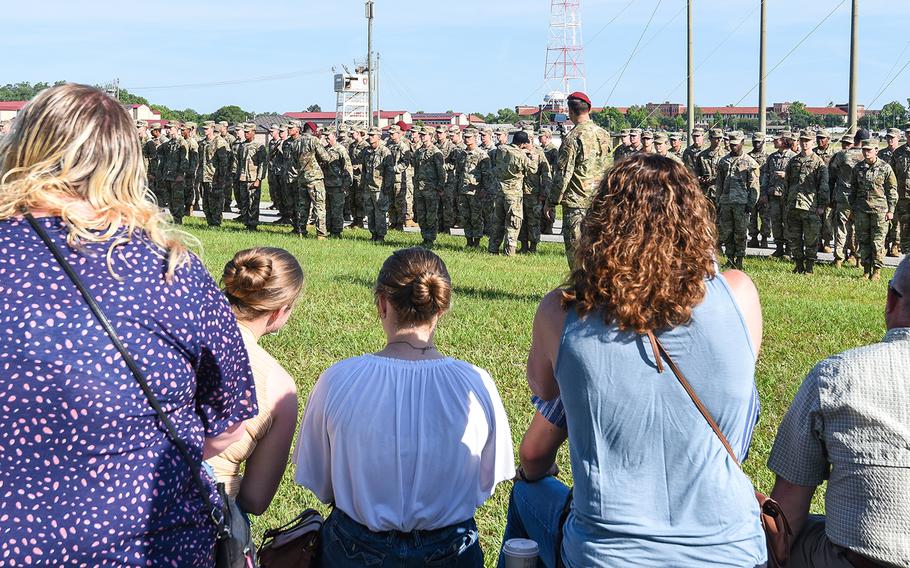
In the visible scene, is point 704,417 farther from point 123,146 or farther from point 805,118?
point 805,118

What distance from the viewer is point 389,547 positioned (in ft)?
10.6

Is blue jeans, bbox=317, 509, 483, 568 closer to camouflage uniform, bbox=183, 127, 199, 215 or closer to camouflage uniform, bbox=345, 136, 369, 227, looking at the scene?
camouflage uniform, bbox=345, 136, 369, 227

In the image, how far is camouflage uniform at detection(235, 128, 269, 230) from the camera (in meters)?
20.0

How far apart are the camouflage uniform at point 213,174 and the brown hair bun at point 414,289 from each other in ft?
57.4

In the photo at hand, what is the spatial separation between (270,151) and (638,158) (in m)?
19.2

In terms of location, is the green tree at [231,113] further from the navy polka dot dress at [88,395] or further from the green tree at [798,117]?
the navy polka dot dress at [88,395]

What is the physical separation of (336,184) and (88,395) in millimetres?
17406

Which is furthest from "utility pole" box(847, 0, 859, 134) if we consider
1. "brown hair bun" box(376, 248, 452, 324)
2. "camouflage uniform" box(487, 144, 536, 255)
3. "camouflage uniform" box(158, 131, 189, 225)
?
"brown hair bun" box(376, 248, 452, 324)

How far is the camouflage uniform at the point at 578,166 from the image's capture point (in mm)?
10070

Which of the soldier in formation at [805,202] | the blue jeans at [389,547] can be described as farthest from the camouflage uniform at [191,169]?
the blue jeans at [389,547]

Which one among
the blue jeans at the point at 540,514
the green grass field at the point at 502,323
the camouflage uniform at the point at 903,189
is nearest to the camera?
the blue jeans at the point at 540,514

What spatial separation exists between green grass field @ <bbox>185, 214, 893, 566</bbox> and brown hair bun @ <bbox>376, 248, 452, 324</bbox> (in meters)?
1.13

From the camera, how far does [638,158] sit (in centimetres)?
282

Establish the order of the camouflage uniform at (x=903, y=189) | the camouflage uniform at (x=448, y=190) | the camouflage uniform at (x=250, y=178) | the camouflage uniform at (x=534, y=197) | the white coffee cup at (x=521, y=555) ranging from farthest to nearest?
the camouflage uniform at (x=250, y=178), the camouflage uniform at (x=448, y=190), the camouflage uniform at (x=534, y=197), the camouflage uniform at (x=903, y=189), the white coffee cup at (x=521, y=555)
